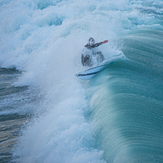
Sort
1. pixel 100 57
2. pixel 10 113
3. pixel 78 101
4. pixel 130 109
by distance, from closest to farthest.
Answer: pixel 130 109 → pixel 78 101 → pixel 10 113 → pixel 100 57

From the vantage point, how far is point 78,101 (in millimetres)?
6195

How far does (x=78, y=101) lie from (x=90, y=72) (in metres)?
1.75

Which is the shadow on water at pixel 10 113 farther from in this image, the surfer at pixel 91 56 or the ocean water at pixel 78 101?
the surfer at pixel 91 56

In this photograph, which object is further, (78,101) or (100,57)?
(100,57)

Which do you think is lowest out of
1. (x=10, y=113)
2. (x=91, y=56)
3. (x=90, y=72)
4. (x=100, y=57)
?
(x=10, y=113)

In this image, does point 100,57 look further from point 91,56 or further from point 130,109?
point 130,109

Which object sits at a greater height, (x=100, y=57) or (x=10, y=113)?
(x=100, y=57)

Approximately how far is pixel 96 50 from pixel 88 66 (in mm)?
946

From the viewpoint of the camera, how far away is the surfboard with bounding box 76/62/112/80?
23.5ft

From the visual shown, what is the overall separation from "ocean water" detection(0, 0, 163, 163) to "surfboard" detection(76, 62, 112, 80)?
0.21 metres

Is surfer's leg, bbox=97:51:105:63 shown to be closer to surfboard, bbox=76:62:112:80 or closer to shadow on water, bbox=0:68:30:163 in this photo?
surfboard, bbox=76:62:112:80

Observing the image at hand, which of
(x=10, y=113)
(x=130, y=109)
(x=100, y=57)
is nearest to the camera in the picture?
(x=130, y=109)

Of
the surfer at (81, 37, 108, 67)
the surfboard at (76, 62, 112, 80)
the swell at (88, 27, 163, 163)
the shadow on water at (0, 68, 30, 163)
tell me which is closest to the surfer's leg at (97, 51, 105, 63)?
the surfer at (81, 37, 108, 67)

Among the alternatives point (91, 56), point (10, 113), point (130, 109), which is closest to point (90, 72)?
point (91, 56)
